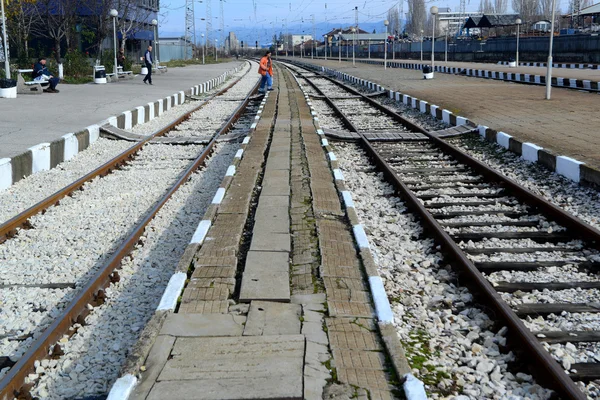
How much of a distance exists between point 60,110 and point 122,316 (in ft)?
46.6

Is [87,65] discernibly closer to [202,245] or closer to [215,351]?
[202,245]

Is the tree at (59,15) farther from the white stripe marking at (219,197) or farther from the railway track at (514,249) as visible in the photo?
the white stripe marking at (219,197)

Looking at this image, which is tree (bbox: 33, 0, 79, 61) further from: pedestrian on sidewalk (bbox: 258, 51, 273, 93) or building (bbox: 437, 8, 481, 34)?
building (bbox: 437, 8, 481, 34)

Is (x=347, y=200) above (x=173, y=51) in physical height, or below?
below

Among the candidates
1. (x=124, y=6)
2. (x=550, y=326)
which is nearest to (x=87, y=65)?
(x=124, y=6)

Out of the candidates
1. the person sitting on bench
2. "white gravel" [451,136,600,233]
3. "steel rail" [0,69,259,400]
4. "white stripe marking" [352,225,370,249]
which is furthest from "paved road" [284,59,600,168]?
the person sitting on bench

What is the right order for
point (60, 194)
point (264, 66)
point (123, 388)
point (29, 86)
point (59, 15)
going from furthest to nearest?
point (59, 15) → point (264, 66) → point (29, 86) → point (60, 194) → point (123, 388)

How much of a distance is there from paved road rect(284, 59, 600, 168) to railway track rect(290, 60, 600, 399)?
6.14 ft

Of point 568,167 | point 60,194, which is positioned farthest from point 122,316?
A: point 568,167

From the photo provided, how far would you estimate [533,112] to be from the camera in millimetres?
16109

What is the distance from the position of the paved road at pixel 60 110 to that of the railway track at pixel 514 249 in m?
6.40

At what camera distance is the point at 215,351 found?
A: 3867 mm

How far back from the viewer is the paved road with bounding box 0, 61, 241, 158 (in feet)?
42.2

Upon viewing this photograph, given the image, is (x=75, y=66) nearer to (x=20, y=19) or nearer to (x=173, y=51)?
(x=20, y=19)
